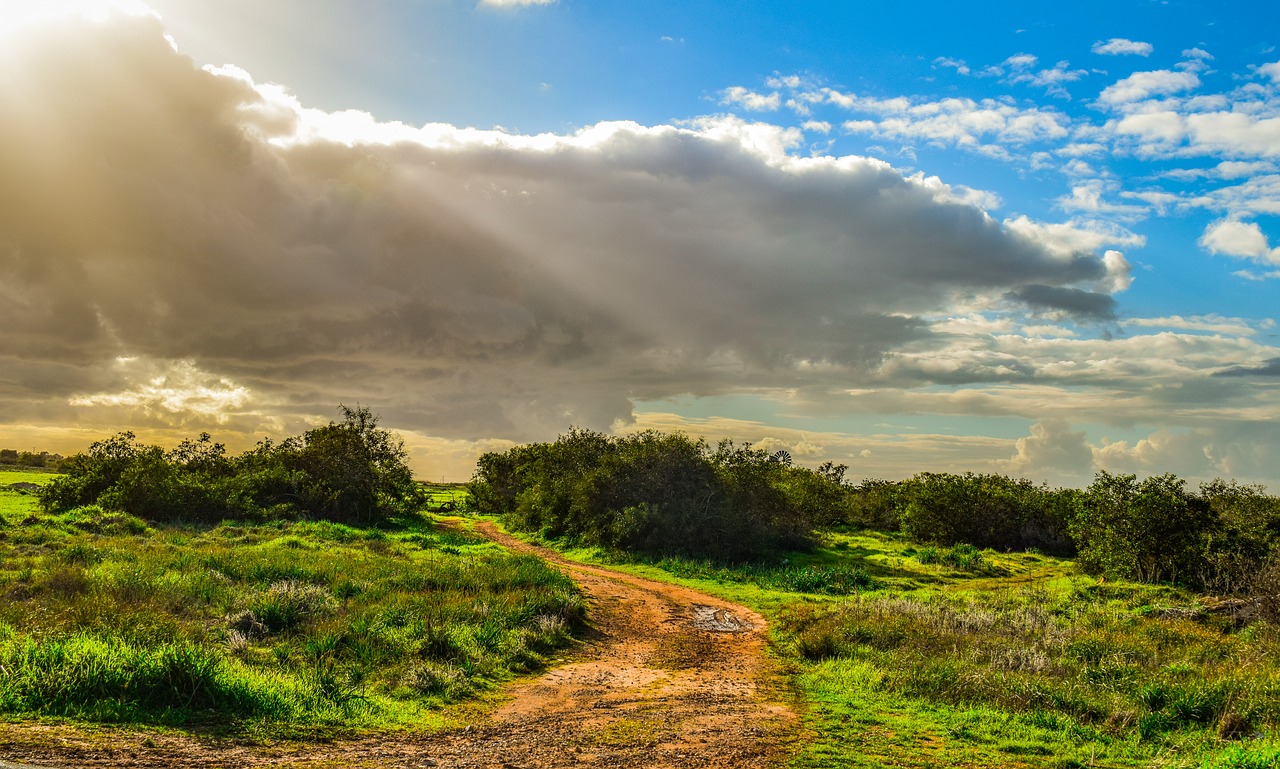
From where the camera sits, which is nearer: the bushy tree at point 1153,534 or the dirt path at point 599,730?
the dirt path at point 599,730

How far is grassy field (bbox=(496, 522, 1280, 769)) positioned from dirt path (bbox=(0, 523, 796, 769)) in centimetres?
89

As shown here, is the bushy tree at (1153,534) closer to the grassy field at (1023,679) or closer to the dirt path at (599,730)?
the grassy field at (1023,679)

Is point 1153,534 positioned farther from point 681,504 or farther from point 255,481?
point 255,481

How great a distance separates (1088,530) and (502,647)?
30.8 metres

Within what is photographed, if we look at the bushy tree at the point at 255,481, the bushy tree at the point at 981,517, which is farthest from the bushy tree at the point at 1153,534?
the bushy tree at the point at 255,481

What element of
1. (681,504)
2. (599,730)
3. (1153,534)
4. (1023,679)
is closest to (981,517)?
(1153,534)

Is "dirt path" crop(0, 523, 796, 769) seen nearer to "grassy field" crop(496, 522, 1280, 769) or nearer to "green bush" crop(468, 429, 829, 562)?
"grassy field" crop(496, 522, 1280, 769)

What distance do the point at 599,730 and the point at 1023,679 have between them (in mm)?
7436

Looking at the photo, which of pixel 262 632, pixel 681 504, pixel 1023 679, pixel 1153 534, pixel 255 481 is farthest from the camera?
pixel 255 481

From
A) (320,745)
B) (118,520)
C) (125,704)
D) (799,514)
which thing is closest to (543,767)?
(320,745)

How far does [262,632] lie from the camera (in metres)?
13.9

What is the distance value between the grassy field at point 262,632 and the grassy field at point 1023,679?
231 inches

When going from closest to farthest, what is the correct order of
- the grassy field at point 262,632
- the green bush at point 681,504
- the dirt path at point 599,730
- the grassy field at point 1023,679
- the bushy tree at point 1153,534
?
the dirt path at point 599,730 < the grassy field at point 262,632 < the grassy field at point 1023,679 < the bushy tree at point 1153,534 < the green bush at point 681,504

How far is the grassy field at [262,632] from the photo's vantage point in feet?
30.5
